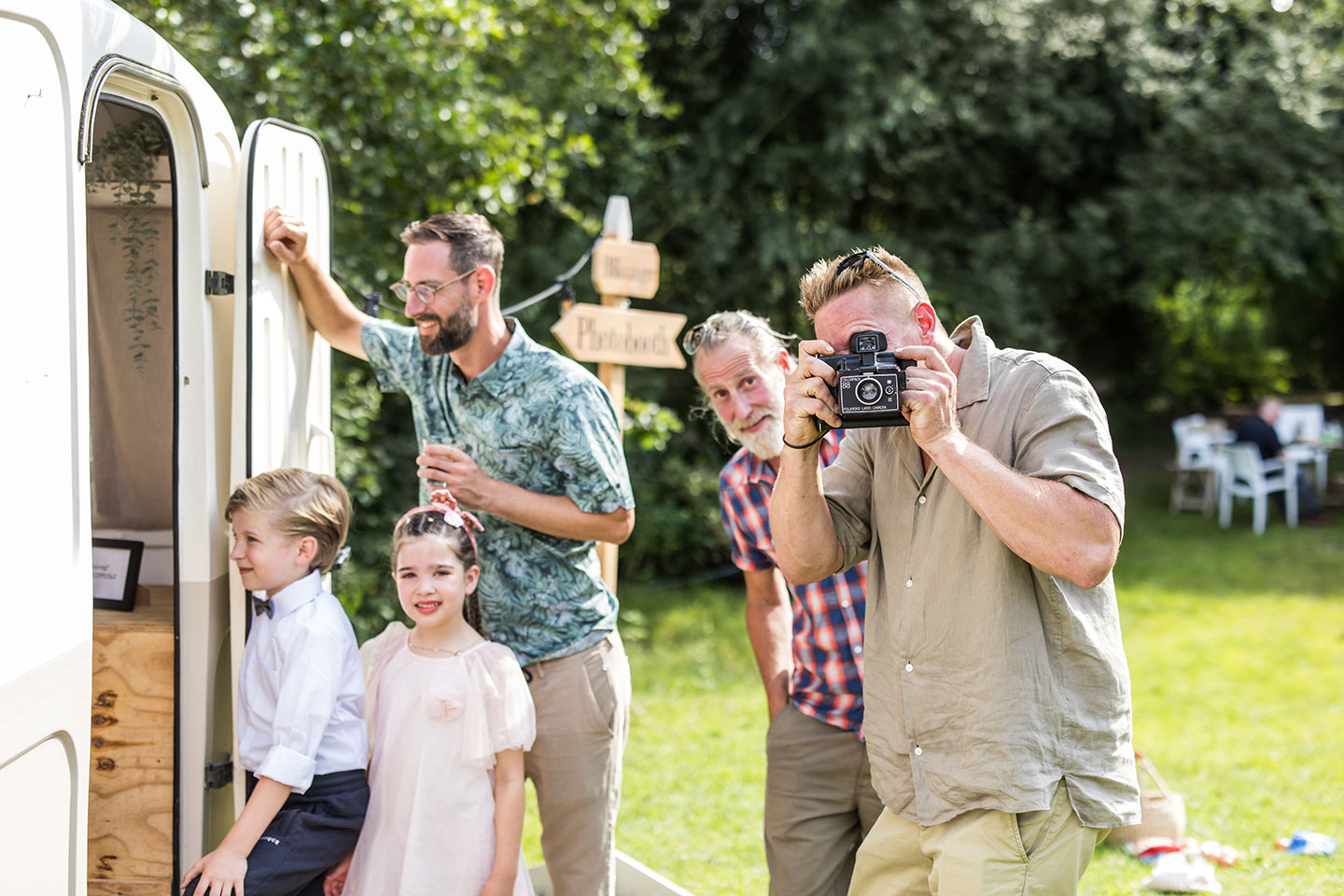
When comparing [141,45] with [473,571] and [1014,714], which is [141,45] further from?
[1014,714]

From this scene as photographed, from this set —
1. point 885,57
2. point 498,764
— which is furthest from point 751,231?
point 498,764

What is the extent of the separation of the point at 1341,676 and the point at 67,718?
29.6ft

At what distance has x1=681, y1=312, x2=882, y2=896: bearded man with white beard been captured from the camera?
317cm

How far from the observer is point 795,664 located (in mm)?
3381

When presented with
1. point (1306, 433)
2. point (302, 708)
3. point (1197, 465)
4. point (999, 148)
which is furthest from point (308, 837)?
point (1306, 433)

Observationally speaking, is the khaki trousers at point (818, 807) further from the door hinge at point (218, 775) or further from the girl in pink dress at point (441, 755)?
the door hinge at point (218, 775)

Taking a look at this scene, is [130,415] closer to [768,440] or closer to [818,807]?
[768,440]

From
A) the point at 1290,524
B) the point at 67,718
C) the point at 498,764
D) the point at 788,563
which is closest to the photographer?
the point at 67,718

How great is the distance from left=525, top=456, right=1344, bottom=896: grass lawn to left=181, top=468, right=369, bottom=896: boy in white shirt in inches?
97.7

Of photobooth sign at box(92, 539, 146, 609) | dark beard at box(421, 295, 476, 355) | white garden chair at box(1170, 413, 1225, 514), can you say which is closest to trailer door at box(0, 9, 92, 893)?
photobooth sign at box(92, 539, 146, 609)

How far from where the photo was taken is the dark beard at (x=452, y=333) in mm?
3150

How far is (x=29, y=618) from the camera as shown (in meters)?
2.01

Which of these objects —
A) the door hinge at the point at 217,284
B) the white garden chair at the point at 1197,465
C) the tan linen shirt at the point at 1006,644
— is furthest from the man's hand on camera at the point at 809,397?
the white garden chair at the point at 1197,465

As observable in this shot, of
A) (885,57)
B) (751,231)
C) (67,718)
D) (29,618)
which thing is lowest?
(67,718)
